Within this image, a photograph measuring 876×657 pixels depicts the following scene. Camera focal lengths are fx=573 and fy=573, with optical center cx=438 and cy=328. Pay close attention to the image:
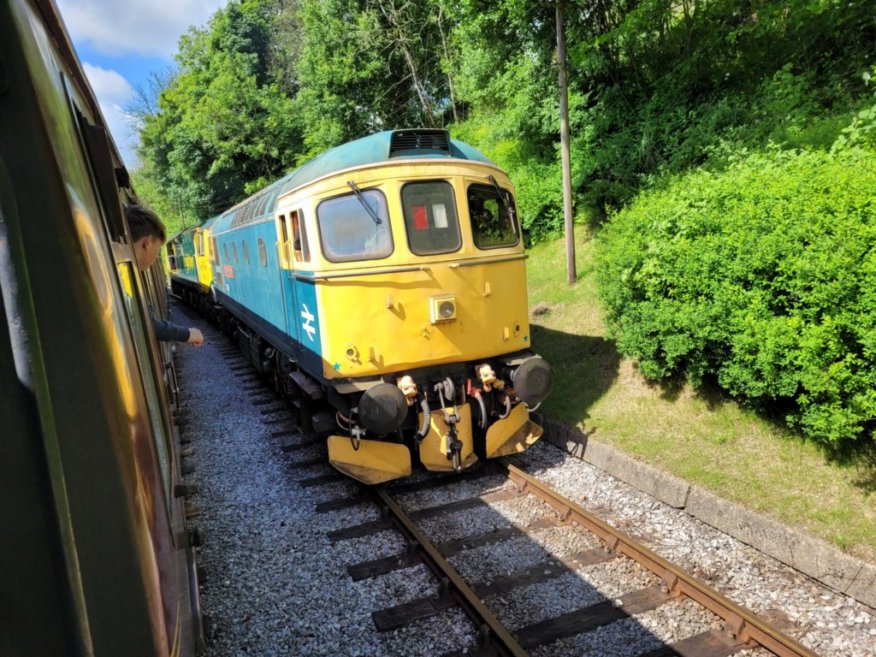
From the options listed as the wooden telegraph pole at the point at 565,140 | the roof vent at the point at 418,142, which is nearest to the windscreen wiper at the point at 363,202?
the roof vent at the point at 418,142

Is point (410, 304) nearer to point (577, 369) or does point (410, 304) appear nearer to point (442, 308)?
point (442, 308)

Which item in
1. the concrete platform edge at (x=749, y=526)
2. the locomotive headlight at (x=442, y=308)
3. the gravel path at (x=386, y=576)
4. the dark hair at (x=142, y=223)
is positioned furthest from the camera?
the locomotive headlight at (x=442, y=308)

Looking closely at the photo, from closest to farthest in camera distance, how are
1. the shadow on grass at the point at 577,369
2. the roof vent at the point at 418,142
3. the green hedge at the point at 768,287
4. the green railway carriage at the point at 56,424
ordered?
the green railway carriage at the point at 56,424 < the green hedge at the point at 768,287 < the roof vent at the point at 418,142 < the shadow on grass at the point at 577,369

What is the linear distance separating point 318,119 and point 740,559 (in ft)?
70.4

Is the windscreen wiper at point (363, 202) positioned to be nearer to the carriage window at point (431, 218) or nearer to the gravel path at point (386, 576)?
the carriage window at point (431, 218)

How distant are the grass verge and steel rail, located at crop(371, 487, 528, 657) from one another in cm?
239

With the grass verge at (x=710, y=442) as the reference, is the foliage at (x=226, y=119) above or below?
above

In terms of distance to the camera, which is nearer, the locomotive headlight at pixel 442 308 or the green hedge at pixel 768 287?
the green hedge at pixel 768 287

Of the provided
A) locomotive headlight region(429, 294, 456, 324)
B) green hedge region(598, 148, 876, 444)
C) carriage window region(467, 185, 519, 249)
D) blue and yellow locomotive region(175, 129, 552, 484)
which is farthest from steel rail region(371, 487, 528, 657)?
green hedge region(598, 148, 876, 444)

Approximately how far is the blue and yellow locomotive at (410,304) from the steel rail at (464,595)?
75 cm

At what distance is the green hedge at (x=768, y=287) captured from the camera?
174 inches

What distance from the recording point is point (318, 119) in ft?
72.7

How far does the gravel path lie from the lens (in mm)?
3807

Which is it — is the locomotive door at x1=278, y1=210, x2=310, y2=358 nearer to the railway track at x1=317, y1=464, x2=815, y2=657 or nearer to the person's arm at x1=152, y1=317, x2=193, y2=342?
the person's arm at x1=152, y1=317, x2=193, y2=342
